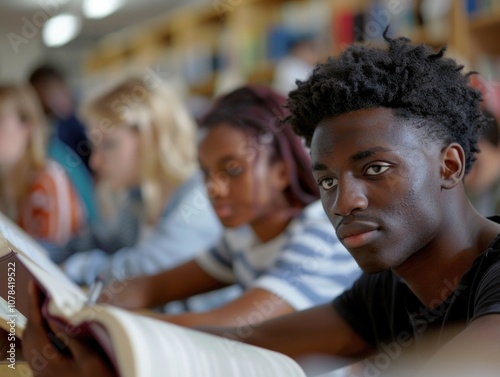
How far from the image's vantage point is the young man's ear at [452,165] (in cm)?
69

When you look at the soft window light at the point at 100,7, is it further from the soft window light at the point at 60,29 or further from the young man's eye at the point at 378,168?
the young man's eye at the point at 378,168

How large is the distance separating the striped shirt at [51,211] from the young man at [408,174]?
1564mm

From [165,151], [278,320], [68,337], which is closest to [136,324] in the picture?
[68,337]

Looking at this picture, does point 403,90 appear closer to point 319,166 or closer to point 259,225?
point 319,166

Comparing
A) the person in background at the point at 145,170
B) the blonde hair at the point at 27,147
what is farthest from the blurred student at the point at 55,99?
the person in background at the point at 145,170

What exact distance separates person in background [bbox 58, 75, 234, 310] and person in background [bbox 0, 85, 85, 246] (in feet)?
0.33

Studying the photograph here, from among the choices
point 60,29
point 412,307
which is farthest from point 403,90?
point 60,29

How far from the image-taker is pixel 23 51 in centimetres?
659

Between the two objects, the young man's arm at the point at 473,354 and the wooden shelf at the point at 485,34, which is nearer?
the young man's arm at the point at 473,354

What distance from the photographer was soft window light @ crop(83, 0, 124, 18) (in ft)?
19.0

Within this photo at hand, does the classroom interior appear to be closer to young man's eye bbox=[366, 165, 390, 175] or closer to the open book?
the open book

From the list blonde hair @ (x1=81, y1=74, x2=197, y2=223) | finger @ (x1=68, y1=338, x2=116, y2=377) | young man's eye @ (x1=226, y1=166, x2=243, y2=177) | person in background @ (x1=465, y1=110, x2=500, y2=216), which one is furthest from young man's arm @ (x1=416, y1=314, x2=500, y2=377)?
person in background @ (x1=465, y1=110, x2=500, y2=216)

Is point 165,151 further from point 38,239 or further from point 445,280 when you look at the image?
point 445,280

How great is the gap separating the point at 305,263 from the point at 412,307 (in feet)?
1.39
